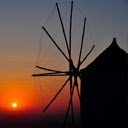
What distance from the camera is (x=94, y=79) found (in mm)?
39562

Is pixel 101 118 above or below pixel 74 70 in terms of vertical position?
below

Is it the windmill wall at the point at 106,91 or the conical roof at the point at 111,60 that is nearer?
the windmill wall at the point at 106,91

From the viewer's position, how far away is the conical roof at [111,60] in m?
39.1

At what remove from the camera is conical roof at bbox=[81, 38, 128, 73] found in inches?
1540

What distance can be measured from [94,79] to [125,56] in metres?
2.50

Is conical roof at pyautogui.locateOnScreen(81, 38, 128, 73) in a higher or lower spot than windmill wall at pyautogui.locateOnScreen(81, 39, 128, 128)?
higher

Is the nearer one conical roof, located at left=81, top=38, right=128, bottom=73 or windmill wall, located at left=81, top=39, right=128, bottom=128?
windmill wall, located at left=81, top=39, right=128, bottom=128

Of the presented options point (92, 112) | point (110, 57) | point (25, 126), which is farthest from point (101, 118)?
point (25, 126)

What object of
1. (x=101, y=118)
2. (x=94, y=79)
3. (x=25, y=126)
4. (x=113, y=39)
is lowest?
(x=101, y=118)

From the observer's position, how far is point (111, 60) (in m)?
39.6

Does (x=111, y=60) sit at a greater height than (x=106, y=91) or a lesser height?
greater

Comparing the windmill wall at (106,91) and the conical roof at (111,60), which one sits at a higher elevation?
the conical roof at (111,60)

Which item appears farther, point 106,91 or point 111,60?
point 111,60

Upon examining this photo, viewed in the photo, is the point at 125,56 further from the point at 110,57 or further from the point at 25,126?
the point at 25,126
